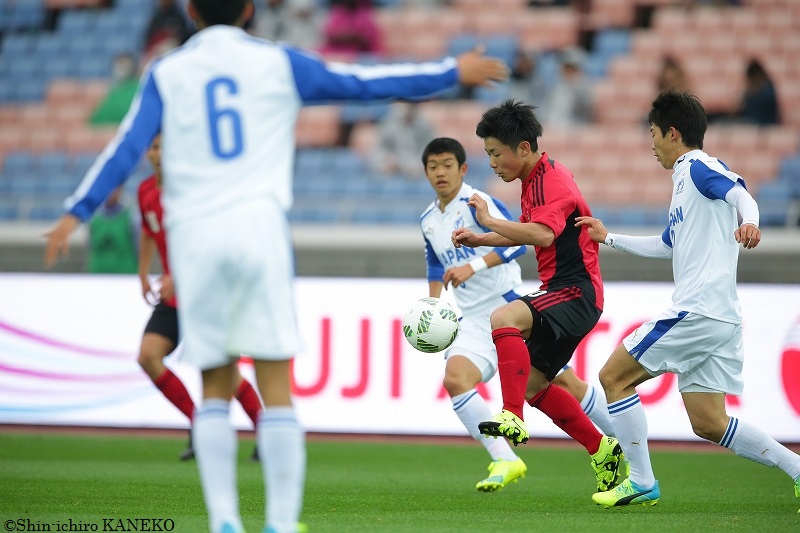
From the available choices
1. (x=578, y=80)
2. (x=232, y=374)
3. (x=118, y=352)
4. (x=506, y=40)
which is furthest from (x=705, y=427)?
(x=506, y=40)

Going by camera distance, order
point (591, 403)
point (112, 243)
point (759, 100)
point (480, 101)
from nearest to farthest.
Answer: point (591, 403) → point (112, 243) → point (759, 100) → point (480, 101)

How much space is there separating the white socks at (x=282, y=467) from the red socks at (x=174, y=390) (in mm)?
3872

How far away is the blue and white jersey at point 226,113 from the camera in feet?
14.0

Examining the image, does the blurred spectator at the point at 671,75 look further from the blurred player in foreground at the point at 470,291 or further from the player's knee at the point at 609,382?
the player's knee at the point at 609,382

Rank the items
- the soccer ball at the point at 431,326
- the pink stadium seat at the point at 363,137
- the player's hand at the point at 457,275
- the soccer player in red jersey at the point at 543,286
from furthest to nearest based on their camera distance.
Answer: the pink stadium seat at the point at 363,137, the soccer ball at the point at 431,326, the player's hand at the point at 457,275, the soccer player in red jersey at the point at 543,286

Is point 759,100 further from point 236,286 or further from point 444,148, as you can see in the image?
point 236,286

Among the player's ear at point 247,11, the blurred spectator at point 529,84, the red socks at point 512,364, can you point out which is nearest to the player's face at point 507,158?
the red socks at point 512,364

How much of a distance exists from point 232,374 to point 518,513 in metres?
2.22

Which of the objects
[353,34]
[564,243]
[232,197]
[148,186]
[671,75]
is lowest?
[564,243]

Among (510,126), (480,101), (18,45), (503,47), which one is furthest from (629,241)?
(18,45)

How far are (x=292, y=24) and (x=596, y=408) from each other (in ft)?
35.1

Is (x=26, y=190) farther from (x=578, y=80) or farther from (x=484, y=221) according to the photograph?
(x=484, y=221)

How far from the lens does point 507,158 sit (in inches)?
252

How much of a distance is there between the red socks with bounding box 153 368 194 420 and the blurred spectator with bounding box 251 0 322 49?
29.9 feet
